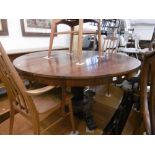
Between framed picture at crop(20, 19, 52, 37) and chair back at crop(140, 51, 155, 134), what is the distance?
2.07m

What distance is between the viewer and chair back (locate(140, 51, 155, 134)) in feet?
2.20

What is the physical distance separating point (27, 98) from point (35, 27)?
1855 mm

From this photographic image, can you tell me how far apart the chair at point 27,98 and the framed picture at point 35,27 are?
4.59ft

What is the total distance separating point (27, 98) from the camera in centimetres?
97

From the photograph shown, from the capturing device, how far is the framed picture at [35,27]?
89.6 inches

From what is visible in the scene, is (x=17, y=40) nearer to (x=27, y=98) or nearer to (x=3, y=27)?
(x=3, y=27)

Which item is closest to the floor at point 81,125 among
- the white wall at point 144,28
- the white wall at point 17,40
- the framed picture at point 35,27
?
the white wall at point 17,40

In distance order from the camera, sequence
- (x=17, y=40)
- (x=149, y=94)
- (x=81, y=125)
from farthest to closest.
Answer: (x=17, y=40), (x=81, y=125), (x=149, y=94)

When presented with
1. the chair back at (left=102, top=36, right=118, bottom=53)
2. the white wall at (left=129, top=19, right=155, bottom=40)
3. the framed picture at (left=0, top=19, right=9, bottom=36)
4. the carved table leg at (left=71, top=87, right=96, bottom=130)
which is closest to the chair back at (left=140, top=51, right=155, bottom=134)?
the carved table leg at (left=71, top=87, right=96, bottom=130)

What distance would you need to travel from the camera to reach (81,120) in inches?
72.4

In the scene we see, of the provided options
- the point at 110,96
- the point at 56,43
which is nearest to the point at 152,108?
the point at 110,96

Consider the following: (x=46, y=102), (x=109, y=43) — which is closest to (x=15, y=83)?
(x=46, y=102)
